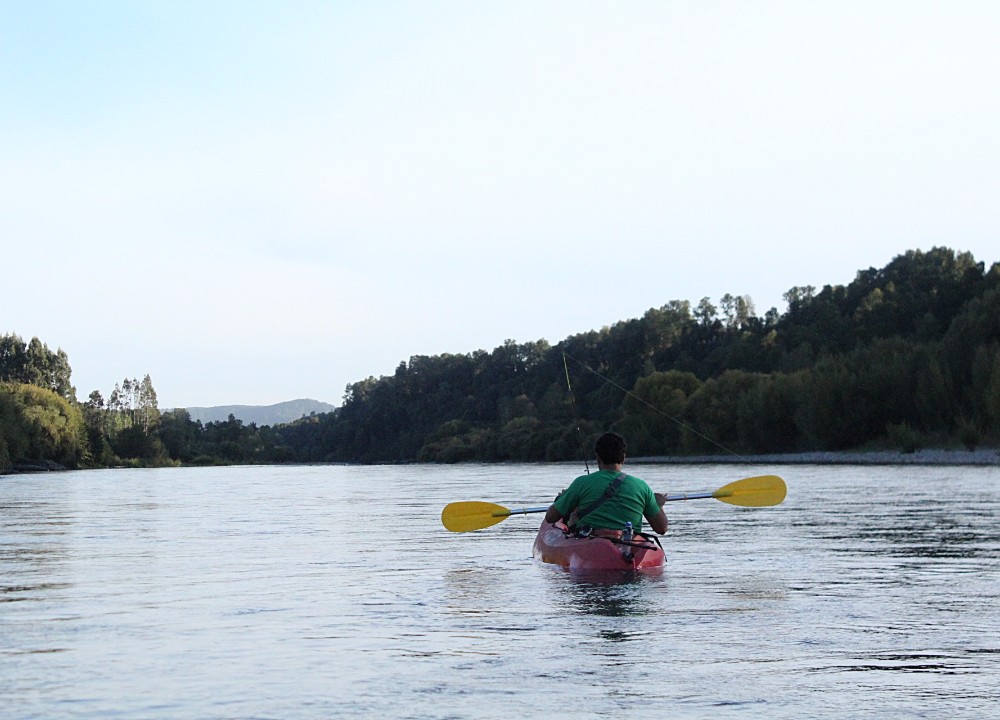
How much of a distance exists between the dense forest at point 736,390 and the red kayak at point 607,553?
25.2m

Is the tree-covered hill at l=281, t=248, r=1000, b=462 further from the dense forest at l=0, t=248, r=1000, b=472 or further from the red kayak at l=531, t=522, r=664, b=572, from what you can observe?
the red kayak at l=531, t=522, r=664, b=572

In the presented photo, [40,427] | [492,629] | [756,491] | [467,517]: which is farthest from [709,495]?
[40,427]

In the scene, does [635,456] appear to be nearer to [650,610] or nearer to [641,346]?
[641,346]

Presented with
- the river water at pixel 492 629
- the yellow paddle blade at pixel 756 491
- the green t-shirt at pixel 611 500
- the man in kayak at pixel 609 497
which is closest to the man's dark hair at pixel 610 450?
the man in kayak at pixel 609 497

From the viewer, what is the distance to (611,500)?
1343cm

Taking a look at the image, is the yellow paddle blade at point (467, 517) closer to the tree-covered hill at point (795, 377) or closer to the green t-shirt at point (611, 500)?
the green t-shirt at point (611, 500)

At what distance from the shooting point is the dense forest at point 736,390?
3268 inches

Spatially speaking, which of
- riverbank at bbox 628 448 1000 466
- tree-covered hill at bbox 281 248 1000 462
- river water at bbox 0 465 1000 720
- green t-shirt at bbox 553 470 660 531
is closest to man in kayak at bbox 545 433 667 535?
green t-shirt at bbox 553 470 660 531

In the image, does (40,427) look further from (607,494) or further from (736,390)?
(607,494)

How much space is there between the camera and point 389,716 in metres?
6.53

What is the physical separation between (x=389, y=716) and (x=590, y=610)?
4457mm

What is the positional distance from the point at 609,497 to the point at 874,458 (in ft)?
238

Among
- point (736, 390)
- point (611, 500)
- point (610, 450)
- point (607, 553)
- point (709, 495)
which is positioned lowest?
point (607, 553)

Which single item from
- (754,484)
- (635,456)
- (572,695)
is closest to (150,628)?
(572,695)
